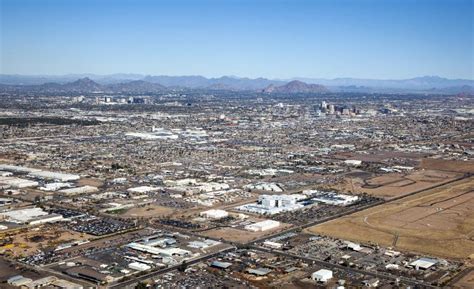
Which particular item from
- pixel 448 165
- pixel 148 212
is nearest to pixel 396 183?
pixel 448 165

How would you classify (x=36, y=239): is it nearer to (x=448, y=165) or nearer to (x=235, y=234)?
(x=235, y=234)

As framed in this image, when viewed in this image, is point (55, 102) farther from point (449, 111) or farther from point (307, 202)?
point (307, 202)

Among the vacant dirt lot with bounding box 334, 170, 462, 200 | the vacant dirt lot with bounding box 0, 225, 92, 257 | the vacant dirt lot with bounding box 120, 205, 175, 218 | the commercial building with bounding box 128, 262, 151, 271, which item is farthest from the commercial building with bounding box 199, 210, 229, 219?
the vacant dirt lot with bounding box 334, 170, 462, 200

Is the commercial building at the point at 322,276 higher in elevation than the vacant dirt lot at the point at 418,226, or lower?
higher

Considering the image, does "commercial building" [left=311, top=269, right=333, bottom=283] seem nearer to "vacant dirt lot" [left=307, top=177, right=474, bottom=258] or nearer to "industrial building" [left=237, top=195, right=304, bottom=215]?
"vacant dirt lot" [left=307, top=177, right=474, bottom=258]

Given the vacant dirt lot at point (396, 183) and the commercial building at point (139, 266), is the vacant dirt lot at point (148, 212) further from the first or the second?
the vacant dirt lot at point (396, 183)

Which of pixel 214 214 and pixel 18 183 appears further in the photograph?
pixel 18 183

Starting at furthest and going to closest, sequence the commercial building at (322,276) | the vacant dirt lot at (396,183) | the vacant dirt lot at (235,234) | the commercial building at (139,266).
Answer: the vacant dirt lot at (396,183) < the vacant dirt lot at (235,234) < the commercial building at (139,266) < the commercial building at (322,276)

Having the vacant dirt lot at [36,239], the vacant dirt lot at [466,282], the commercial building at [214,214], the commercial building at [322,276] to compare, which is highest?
the commercial building at [322,276]

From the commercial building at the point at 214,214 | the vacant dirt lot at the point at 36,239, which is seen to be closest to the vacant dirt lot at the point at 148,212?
the commercial building at the point at 214,214
